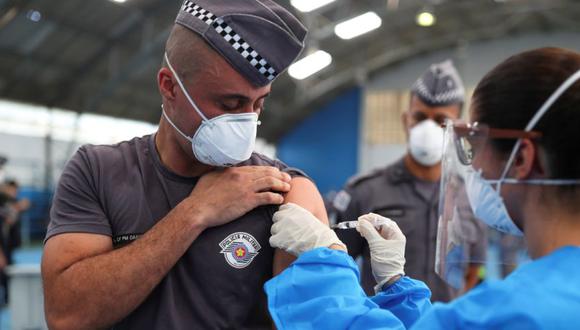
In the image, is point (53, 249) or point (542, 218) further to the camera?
point (53, 249)

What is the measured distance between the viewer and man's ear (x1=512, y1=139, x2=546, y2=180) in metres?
1.12

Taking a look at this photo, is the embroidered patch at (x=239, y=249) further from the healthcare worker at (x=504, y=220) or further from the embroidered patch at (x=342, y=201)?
the embroidered patch at (x=342, y=201)

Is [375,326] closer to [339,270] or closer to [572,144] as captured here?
[339,270]

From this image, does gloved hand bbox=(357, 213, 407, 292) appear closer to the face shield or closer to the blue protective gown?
the blue protective gown

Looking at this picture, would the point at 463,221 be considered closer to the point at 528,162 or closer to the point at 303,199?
the point at 528,162

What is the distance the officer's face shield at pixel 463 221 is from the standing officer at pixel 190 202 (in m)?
0.39

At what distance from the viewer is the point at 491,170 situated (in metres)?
1.23

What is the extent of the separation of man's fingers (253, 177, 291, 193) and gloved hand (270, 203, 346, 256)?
0.09m

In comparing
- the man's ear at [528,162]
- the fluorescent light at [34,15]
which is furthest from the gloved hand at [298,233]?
the fluorescent light at [34,15]

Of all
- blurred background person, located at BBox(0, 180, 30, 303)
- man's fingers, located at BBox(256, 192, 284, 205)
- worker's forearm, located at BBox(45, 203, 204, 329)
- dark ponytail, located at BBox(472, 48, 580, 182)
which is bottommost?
blurred background person, located at BBox(0, 180, 30, 303)

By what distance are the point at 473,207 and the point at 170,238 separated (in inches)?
29.2

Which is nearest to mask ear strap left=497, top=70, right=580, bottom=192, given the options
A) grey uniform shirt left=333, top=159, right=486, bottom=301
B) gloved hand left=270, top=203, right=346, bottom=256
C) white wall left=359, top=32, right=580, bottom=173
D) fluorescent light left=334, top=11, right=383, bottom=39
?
gloved hand left=270, top=203, right=346, bottom=256

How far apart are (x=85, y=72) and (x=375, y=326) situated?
13848 millimetres

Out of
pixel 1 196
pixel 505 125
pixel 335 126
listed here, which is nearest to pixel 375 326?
pixel 505 125
